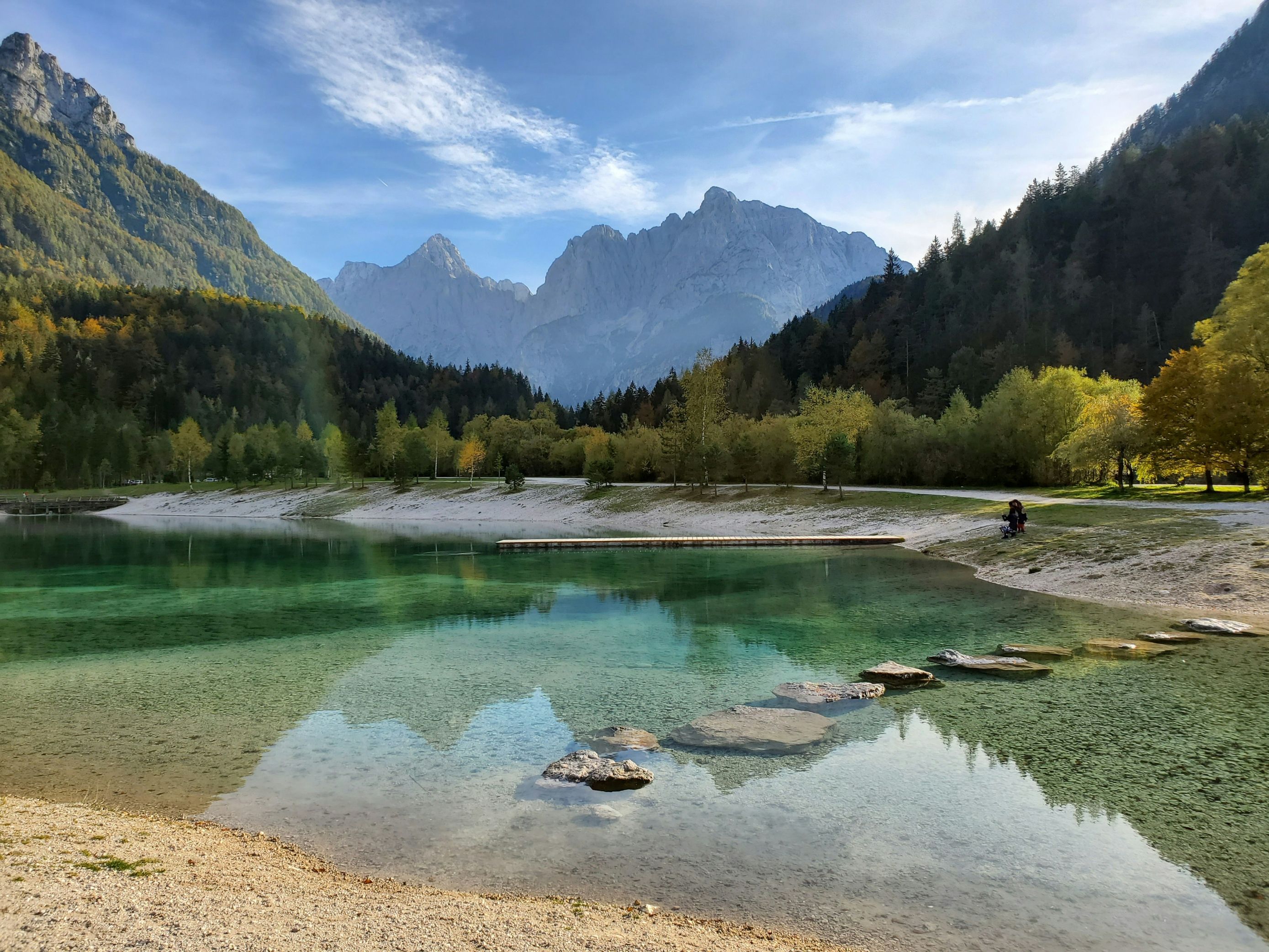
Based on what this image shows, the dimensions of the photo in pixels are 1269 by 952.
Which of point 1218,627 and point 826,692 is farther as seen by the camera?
point 1218,627

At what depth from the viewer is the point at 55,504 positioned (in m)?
114

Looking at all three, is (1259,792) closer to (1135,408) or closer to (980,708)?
(980,708)

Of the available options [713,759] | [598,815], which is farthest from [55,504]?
[598,815]

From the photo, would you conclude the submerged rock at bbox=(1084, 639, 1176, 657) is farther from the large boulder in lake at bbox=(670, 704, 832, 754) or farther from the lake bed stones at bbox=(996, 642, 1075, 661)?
the large boulder in lake at bbox=(670, 704, 832, 754)

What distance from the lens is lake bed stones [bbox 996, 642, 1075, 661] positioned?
55.3 ft

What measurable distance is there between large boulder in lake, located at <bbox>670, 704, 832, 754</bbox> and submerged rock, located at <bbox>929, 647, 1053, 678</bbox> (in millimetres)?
5106

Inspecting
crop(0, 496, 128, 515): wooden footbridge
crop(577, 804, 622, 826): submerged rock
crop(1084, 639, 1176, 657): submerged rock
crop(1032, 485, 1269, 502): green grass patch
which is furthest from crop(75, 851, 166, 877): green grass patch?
crop(0, 496, 128, 515): wooden footbridge

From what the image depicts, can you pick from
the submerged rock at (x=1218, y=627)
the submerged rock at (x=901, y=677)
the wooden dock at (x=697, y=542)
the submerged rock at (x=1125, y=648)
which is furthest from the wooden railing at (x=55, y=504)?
the submerged rock at (x=1218, y=627)

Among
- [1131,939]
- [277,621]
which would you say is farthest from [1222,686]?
[277,621]

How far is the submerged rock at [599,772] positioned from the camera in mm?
10062

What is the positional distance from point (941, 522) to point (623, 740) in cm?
3776

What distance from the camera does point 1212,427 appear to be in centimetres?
3550

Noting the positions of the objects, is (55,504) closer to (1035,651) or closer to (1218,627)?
(1035,651)

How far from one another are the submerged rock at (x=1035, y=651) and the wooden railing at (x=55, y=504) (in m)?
136
